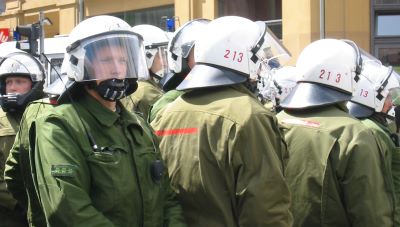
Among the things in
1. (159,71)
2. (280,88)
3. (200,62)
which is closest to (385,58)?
(280,88)

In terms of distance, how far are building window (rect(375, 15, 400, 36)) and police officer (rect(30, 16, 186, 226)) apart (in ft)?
35.5

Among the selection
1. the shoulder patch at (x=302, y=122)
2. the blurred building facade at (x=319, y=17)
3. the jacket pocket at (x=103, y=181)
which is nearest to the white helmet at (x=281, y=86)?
the shoulder patch at (x=302, y=122)

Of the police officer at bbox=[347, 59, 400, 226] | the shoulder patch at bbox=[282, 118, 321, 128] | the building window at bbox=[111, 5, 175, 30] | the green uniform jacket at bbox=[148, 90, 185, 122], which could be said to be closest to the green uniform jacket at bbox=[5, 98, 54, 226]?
the green uniform jacket at bbox=[148, 90, 185, 122]

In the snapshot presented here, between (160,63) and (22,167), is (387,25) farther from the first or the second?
(22,167)

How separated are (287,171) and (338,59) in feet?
2.62

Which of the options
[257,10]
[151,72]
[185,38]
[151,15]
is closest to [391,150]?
[185,38]

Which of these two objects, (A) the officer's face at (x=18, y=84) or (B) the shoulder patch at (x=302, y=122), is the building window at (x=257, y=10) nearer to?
(A) the officer's face at (x=18, y=84)

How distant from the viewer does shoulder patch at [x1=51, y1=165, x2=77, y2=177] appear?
2613mm

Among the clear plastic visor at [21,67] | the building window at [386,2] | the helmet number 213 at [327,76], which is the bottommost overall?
the helmet number 213 at [327,76]

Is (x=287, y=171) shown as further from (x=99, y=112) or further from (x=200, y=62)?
(x=99, y=112)

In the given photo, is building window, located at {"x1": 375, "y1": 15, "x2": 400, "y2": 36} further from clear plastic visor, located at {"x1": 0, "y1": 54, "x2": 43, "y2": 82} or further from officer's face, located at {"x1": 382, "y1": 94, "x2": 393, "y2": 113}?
clear plastic visor, located at {"x1": 0, "y1": 54, "x2": 43, "y2": 82}

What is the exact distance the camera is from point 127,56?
3053 millimetres

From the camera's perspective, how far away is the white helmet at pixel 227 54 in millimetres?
3193

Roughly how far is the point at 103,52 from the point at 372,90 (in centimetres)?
271
